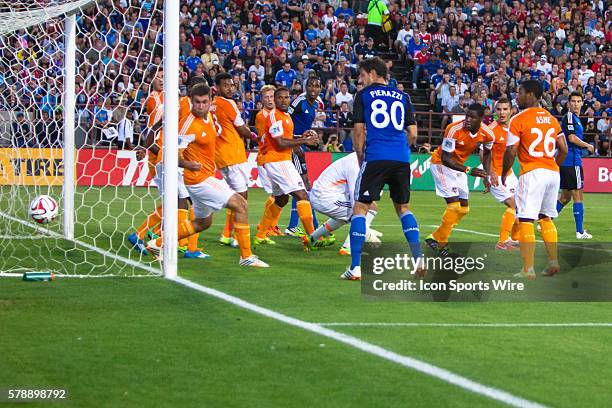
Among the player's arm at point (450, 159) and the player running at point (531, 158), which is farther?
the player's arm at point (450, 159)

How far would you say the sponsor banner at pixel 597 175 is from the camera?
95.9 ft

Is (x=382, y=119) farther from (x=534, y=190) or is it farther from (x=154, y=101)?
(x=154, y=101)

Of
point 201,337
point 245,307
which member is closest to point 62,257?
point 245,307

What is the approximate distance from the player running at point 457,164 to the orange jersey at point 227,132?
266cm

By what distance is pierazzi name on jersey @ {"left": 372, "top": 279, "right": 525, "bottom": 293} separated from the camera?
9016 millimetres

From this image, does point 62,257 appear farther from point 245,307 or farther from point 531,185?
point 531,185

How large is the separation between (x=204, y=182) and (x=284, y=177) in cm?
272

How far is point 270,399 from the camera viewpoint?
4977mm

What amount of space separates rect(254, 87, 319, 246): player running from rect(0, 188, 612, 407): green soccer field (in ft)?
8.33

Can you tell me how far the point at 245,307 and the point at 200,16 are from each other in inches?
917

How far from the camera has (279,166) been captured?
42.9 ft

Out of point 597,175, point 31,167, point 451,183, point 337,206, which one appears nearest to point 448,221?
point 451,183

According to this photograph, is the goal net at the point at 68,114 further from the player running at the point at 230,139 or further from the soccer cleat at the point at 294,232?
the soccer cleat at the point at 294,232

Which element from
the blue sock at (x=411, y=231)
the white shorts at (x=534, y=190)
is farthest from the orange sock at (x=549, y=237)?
the blue sock at (x=411, y=231)
